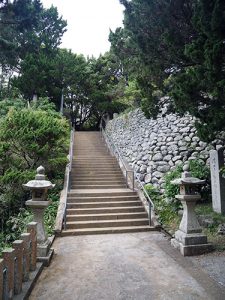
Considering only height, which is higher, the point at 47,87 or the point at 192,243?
the point at 47,87

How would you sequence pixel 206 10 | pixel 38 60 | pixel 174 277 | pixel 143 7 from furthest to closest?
pixel 38 60, pixel 143 7, pixel 206 10, pixel 174 277

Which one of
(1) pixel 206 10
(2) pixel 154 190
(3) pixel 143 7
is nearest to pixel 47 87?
(2) pixel 154 190

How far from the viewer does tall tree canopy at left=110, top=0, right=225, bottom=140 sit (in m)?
5.05

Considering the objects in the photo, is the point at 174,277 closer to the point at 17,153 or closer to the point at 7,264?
the point at 7,264

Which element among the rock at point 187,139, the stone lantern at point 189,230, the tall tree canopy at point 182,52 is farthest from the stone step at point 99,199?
the stone lantern at point 189,230

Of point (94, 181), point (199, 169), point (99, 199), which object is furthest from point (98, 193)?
point (199, 169)

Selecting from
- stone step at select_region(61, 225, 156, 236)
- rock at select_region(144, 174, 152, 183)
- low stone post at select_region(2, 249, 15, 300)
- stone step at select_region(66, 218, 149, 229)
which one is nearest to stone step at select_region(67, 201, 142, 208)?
stone step at select_region(66, 218, 149, 229)

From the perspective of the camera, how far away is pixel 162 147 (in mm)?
11445

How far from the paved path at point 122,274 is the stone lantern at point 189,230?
0.86 feet

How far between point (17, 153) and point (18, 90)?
10343 mm

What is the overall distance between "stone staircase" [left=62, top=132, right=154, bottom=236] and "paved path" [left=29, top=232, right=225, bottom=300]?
45.1 inches

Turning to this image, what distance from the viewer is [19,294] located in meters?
3.87

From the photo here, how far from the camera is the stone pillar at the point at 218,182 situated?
311 inches

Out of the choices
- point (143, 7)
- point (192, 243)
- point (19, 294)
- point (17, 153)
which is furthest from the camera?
point (17, 153)
